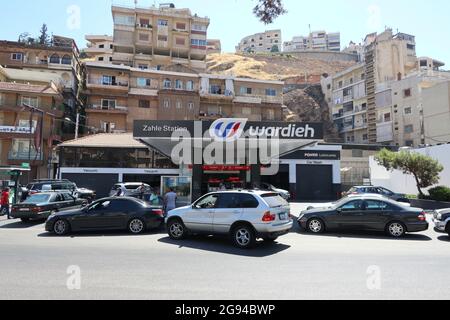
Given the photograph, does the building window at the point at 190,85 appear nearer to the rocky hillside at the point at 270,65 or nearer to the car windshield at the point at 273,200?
the rocky hillside at the point at 270,65

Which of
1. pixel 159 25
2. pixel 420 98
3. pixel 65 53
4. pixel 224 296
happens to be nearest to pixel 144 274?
pixel 224 296

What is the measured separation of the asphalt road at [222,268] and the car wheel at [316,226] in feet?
4.56

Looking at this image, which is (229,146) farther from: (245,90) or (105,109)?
(245,90)

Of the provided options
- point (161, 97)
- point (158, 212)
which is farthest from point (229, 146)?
Result: point (161, 97)

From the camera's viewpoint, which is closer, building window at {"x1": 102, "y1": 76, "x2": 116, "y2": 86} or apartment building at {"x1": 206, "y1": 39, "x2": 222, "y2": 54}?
building window at {"x1": 102, "y1": 76, "x2": 116, "y2": 86}

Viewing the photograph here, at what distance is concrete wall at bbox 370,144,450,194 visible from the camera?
1054 inches

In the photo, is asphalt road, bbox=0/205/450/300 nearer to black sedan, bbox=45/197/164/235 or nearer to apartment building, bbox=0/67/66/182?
black sedan, bbox=45/197/164/235

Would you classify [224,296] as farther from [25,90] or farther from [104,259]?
[25,90]

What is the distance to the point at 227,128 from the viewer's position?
64.4 feet

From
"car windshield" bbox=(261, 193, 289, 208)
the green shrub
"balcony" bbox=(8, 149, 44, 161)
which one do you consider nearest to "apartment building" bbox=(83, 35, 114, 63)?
"balcony" bbox=(8, 149, 44, 161)

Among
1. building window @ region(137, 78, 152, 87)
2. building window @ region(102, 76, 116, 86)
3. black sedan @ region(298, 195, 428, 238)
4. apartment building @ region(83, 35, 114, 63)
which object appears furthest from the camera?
apartment building @ region(83, 35, 114, 63)

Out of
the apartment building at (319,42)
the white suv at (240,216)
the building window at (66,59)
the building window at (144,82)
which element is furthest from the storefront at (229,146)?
the apartment building at (319,42)

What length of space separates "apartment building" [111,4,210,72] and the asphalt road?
6079 centimetres

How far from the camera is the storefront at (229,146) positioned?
65.1 ft
